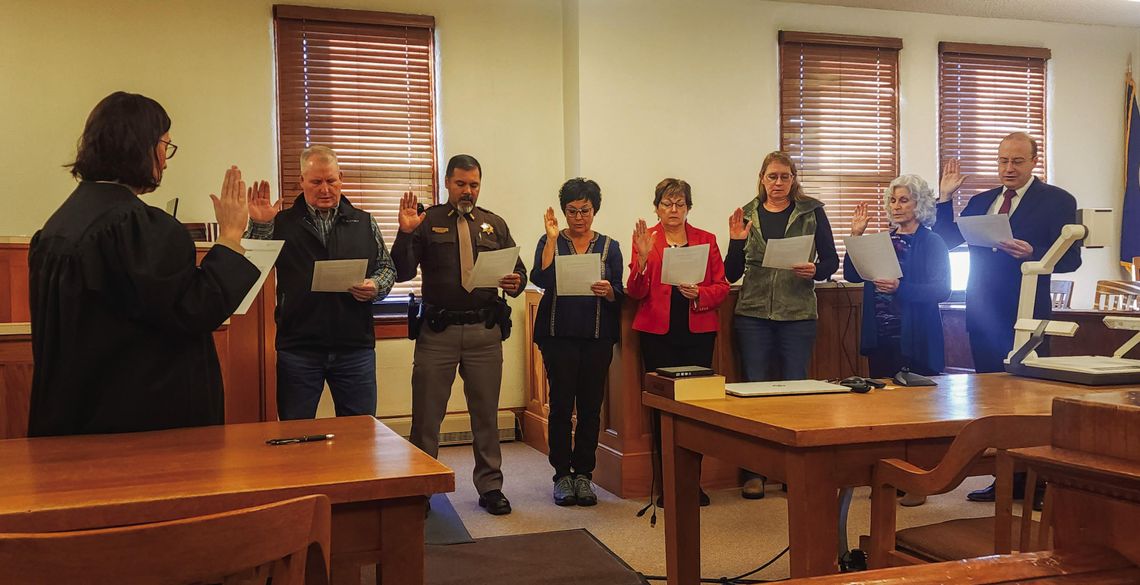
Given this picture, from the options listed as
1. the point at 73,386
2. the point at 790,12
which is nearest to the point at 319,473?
the point at 73,386

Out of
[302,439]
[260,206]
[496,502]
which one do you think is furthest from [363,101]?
[302,439]

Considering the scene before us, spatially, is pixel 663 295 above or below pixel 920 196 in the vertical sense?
below

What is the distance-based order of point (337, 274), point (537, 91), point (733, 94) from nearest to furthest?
1. point (337, 274)
2. point (537, 91)
3. point (733, 94)

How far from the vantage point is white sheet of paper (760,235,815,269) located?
380 centimetres

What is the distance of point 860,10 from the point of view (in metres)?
6.55

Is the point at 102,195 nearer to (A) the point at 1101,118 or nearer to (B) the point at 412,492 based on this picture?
(B) the point at 412,492

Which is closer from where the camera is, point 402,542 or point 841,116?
point 402,542

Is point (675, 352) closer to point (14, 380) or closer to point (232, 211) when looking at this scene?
point (232, 211)

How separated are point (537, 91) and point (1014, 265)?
10.6 feet

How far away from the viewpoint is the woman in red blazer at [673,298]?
13.0 feet

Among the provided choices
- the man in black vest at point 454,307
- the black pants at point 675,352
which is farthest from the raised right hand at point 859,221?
the man in black vest at point 454,307

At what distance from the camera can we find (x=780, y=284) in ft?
13.2

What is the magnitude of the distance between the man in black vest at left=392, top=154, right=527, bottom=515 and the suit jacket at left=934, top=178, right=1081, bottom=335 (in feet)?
6.82

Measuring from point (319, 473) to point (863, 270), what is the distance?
312cm
